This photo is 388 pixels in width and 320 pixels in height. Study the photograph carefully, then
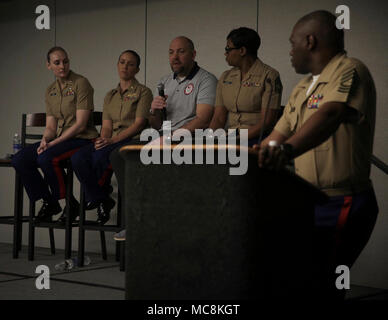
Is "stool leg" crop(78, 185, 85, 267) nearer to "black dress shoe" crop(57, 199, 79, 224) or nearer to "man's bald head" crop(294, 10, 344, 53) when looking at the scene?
"black dress shoe" crop(57, 199, 79, 224)

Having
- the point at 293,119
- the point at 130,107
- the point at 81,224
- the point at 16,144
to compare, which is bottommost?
the point at 81,224

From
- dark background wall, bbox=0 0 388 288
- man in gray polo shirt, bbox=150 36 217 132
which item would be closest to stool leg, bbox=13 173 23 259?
dark background wall, bbox=0 0 388 288

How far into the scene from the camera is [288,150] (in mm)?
1480

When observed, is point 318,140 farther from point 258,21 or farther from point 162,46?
point 162,46

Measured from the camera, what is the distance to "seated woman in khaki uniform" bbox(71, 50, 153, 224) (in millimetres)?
3850

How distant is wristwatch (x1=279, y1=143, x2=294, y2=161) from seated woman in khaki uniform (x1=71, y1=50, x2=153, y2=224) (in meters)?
2.45

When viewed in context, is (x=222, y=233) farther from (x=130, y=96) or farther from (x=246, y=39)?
(x=130, y=96)

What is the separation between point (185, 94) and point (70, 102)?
1.07 m

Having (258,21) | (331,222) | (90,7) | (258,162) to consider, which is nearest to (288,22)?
(258,21)

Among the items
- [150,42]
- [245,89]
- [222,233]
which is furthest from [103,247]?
[222,233]

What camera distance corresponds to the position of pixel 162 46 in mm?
4621

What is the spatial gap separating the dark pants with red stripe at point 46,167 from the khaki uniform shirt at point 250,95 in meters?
1.27

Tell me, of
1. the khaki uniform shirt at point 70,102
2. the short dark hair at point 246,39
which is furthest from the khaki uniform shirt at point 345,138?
the khaki uniform shirt at point 70,102

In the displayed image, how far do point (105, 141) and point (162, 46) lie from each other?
45.3 inches
